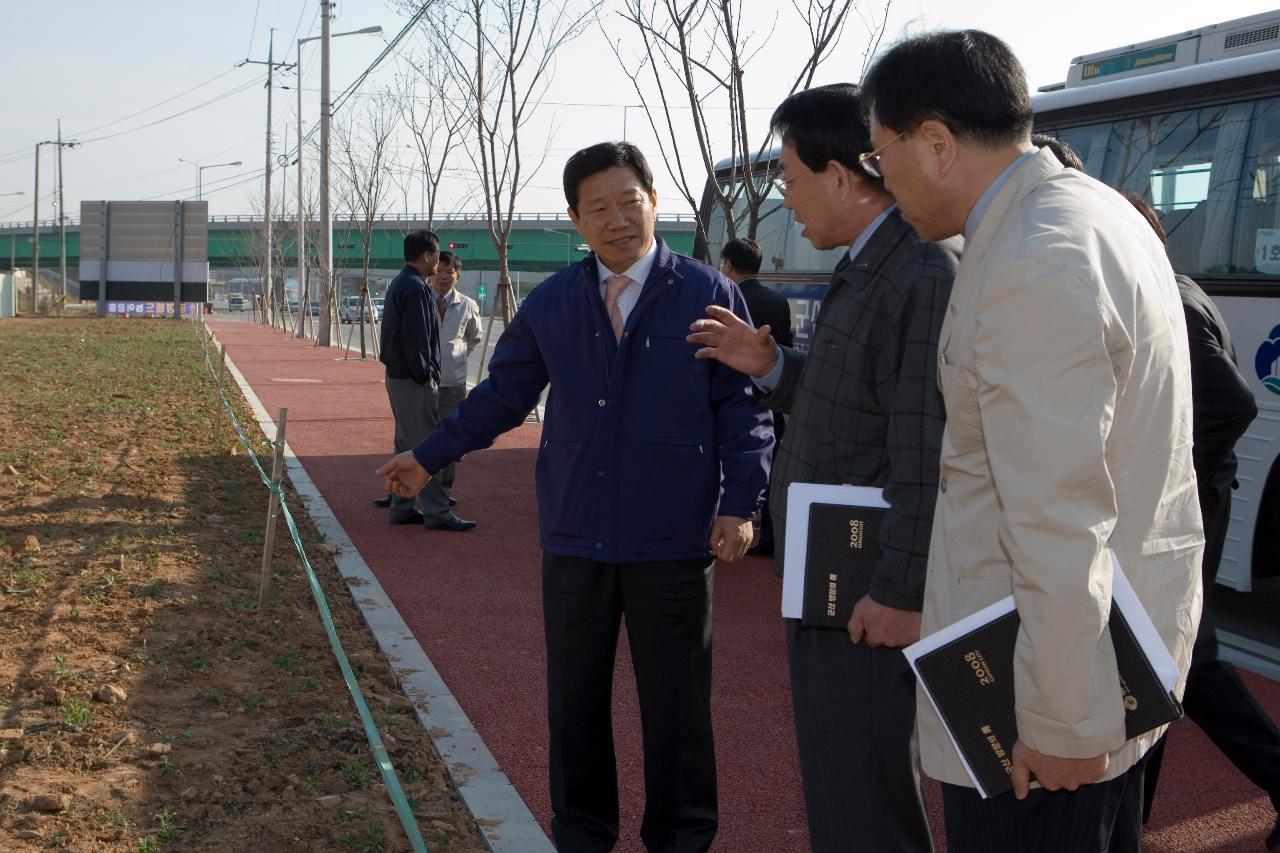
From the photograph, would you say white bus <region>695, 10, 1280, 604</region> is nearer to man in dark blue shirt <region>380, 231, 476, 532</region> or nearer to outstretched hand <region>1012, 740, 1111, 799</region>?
man in dark blue shirt <region>380, 231, 476, 532</region>

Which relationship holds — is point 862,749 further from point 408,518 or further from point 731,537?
point 408,518

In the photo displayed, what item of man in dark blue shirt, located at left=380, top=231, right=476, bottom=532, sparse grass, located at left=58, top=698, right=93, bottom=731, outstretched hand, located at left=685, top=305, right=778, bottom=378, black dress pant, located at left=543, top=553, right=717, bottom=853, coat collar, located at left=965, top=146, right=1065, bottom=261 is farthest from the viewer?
man in dark blue shirt, located at left=380, top=231, right=476, bottom=532

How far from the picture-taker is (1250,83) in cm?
702

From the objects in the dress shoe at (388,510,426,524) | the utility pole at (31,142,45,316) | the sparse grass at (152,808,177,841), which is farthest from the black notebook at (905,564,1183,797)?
the utility pole at (31,142,45,316)

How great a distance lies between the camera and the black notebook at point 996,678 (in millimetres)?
1845

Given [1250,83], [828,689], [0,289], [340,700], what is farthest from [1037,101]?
[0,289]

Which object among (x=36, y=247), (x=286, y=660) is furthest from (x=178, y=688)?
(x=36, y=247)

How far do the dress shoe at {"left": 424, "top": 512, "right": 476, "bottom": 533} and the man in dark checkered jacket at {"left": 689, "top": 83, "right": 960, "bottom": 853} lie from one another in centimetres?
682

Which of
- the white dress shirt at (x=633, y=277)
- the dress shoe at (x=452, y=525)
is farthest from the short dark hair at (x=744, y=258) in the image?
the white dress shirt at (x=633, y=277)

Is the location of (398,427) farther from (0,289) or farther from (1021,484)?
(0,289)

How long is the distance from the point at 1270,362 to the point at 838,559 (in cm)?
510

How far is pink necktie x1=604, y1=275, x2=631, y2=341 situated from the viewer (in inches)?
142

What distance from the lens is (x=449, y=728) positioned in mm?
5055

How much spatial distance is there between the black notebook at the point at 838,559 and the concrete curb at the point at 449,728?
180 cm
